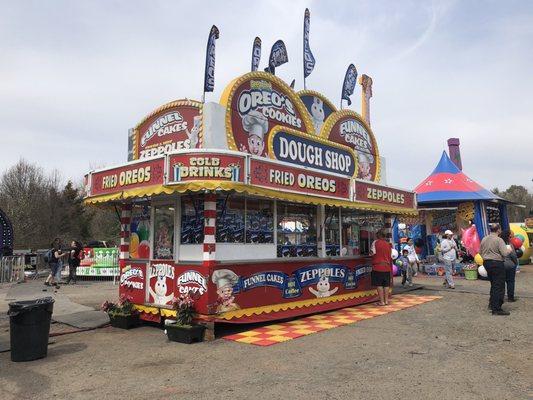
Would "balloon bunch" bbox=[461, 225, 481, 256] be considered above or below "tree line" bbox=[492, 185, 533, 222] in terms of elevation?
below

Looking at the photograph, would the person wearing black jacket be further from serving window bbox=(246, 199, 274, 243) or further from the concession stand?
serving window bbox=(246, 199, 274, 243)

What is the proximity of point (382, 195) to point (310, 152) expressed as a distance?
2530 millimetres

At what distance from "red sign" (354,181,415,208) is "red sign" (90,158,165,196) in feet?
16.5

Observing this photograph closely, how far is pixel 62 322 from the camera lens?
30.9 ft

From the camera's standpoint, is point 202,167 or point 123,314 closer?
point 202,167

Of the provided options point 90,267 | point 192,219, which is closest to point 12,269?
point 90,267

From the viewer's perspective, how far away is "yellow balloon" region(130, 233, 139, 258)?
9.60m

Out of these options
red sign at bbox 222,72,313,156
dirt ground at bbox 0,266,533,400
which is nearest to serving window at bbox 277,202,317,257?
red sign at bbox 222,72,313,156

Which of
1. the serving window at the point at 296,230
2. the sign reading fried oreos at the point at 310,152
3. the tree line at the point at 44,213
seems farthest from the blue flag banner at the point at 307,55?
the tree line at the point at 44,213

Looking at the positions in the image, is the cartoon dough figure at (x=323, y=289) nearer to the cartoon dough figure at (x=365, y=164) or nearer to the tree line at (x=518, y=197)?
the cartoon dough figure at (x=365, y=164)

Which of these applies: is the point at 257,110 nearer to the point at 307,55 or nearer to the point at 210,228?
the point at 210,228

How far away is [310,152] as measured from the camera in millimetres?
10898

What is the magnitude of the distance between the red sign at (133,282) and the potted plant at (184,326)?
5.27ft

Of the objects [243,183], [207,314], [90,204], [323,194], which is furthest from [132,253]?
[323,194]
